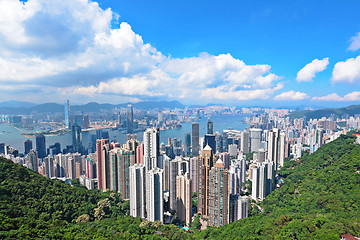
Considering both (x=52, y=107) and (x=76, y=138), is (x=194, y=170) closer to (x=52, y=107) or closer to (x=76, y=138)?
(x=76, y=138)

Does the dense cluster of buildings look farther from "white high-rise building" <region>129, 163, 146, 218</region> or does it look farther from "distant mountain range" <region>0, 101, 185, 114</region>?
"distant mountain range" <region>0, 101, 185, 114</region>

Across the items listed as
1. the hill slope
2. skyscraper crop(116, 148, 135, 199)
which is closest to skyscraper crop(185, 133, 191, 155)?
the hill slope

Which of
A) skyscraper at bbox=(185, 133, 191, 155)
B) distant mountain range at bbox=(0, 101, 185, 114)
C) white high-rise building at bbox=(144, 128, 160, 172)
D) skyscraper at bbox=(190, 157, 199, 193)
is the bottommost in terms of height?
skyscraper at bbox=(185, 133, 191, 155)

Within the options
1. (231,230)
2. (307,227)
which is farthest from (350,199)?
(231,230)

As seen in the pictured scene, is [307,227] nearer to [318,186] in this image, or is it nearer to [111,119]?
[318,186]

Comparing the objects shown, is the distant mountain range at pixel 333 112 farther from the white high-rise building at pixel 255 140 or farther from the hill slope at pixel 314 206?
the hill slope at pixel 314 206
